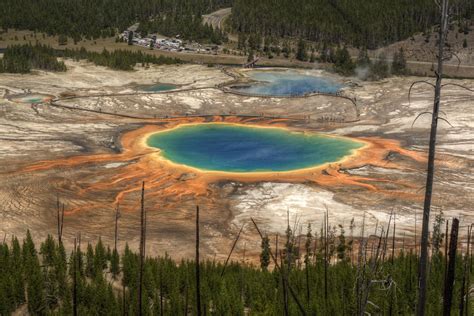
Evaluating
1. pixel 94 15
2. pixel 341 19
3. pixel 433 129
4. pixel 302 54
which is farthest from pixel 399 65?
pixel 433 129

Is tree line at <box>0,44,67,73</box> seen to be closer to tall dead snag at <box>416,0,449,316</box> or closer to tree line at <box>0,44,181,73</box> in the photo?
tree line at <box>0,44,181,73</box>

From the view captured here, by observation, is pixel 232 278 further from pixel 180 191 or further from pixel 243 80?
pixel 243 80

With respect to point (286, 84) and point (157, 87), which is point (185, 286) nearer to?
point (157, 87)

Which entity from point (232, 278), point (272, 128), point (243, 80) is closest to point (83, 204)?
point (232, 278)

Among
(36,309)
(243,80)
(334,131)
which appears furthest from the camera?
(243,80)

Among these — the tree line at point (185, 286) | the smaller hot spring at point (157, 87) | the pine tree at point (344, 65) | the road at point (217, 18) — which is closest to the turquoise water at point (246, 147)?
the smaller hot spring at point (157, 87)

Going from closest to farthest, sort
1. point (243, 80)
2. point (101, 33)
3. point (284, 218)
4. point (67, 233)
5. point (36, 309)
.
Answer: point (36, 309), point (67, 233), point (284, 218), point (243, 80), point (101, 33)
